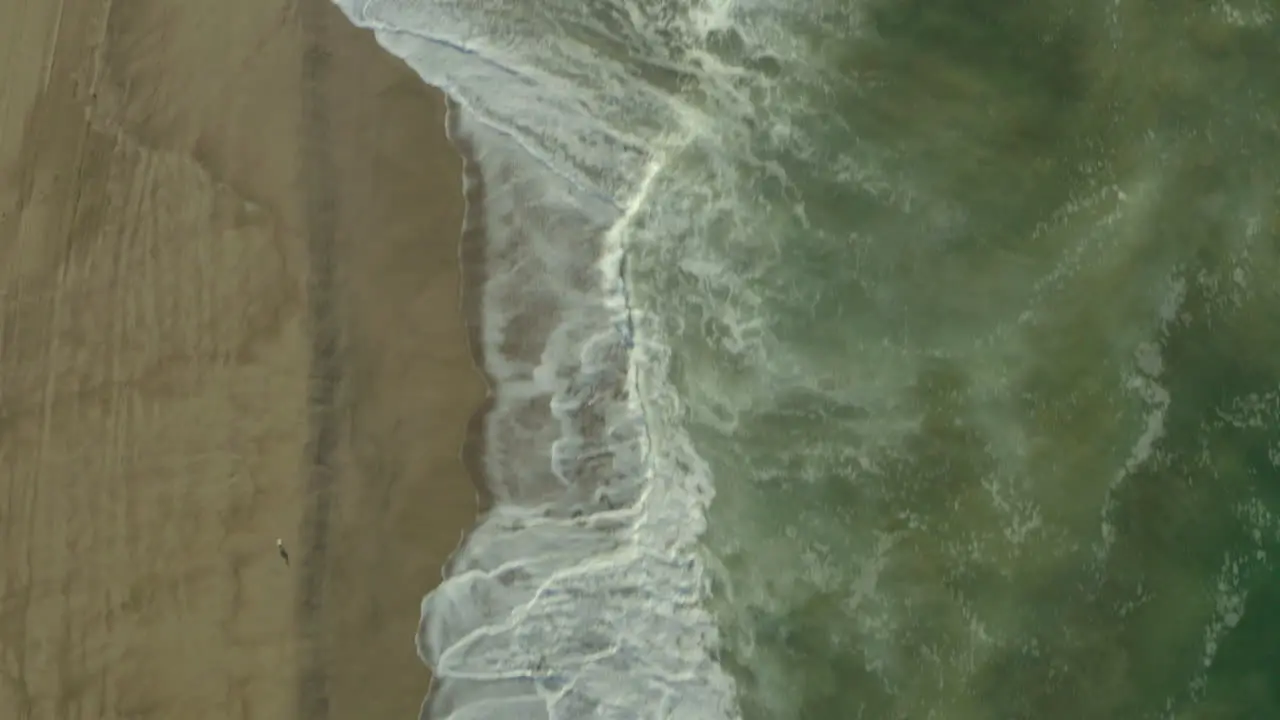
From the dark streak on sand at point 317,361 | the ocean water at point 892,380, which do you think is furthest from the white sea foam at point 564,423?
the dark streak on sand at point 317,361

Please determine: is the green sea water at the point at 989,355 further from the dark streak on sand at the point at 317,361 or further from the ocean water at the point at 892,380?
the dark streak on sand at the point at 317,361

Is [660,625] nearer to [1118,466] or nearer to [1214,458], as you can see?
[1118,466]

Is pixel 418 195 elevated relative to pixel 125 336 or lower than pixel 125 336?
elevated

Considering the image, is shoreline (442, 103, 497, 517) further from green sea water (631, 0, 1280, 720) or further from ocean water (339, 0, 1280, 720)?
green sea water (631, 0, 1280, 720)

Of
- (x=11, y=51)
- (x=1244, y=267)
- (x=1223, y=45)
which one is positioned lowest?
(x=11, y=51)

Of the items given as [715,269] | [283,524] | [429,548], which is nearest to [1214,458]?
[715,269]

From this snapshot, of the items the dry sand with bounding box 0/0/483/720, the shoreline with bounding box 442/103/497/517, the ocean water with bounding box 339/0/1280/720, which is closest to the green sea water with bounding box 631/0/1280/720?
the ocean water with bounding box 339/0/1280/720

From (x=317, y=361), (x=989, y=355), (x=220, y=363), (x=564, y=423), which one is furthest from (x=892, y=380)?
(x=220, y=363)
